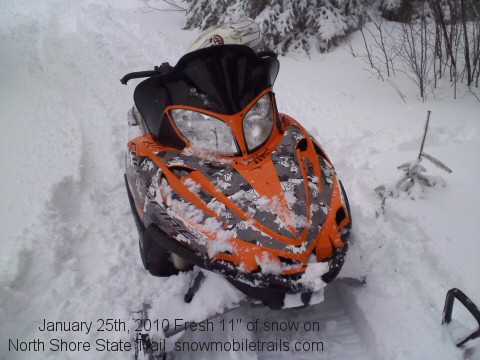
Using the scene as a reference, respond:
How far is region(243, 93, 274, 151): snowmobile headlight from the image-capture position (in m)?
2.00

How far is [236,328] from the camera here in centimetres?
208

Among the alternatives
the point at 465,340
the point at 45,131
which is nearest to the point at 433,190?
the point at 465,340

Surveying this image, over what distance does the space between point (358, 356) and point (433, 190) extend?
1.50 m

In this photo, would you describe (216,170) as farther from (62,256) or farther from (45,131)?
(45,131)

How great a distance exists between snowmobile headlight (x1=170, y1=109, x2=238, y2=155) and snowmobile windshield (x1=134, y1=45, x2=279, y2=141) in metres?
0.06

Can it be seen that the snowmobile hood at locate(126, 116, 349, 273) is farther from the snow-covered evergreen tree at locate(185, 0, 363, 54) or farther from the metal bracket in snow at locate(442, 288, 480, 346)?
the snow-covered evergreen tree at locate(185, 0, 363, 54)

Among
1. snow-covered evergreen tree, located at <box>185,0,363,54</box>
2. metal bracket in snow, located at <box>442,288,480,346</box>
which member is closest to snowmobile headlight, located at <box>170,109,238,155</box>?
metal bracket in snow, located at <box>442,288,480,346</box>

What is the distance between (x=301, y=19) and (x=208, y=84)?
4.74 meters

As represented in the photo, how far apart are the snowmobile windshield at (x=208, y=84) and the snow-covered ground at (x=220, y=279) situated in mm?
1032

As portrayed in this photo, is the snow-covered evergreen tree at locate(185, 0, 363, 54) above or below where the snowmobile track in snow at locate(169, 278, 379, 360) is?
above

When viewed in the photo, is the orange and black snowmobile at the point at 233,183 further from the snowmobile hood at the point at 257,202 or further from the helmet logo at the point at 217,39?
the helmet logo at the point at 217,39

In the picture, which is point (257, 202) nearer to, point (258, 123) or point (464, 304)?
point (258, 123)

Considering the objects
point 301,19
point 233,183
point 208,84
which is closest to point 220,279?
point 233,183

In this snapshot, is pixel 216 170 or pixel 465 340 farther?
pixel 216 170
